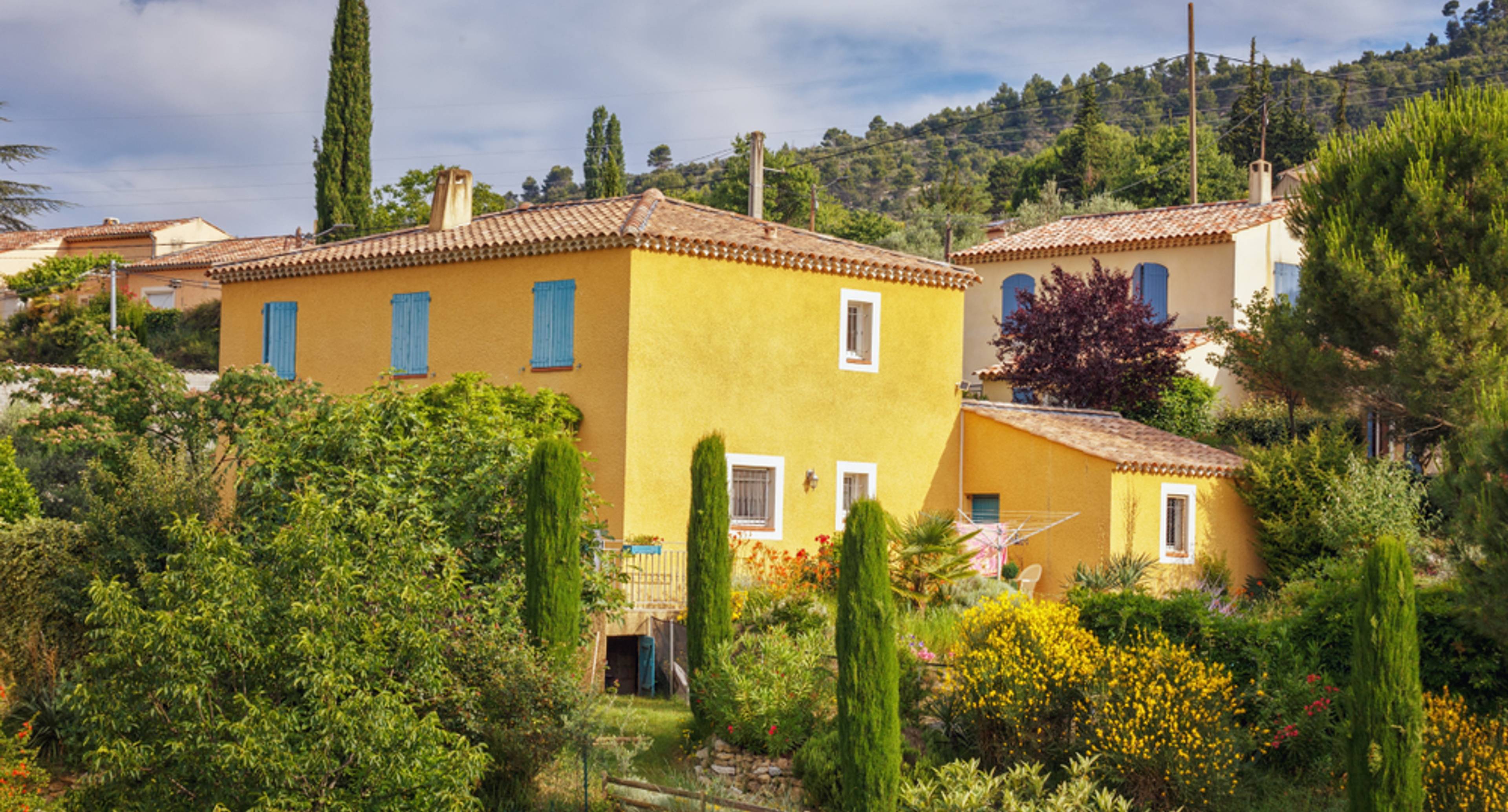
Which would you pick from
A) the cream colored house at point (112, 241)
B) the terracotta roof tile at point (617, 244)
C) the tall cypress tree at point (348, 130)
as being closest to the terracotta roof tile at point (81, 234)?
the cream colored house at point (112, 241)

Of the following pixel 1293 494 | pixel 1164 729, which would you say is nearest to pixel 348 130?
pixel 1293 494

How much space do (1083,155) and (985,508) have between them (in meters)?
42.1

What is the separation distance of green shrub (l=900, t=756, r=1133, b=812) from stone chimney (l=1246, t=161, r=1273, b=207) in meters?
28.1

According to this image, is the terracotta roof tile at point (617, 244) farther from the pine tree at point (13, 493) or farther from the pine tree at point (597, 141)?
the pine tree at point (597, 141)

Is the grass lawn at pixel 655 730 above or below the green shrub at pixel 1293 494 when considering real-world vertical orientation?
below

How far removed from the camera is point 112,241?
184ft

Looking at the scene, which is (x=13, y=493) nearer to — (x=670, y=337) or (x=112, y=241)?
(x=670, y=337)

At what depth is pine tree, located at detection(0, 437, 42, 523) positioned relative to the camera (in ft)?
61.9

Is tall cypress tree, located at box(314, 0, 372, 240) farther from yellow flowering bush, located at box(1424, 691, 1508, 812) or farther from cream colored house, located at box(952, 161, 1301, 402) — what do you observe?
yellow flowering bush, located at box(1424, 691, 1508, 812)

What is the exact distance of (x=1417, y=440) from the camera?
26156 mm

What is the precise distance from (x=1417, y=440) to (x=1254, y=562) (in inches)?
165

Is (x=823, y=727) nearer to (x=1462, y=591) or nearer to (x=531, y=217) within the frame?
(x=1462, y=591)

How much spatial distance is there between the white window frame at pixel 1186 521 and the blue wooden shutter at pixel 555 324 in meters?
10.5

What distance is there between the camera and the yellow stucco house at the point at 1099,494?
2308cm
